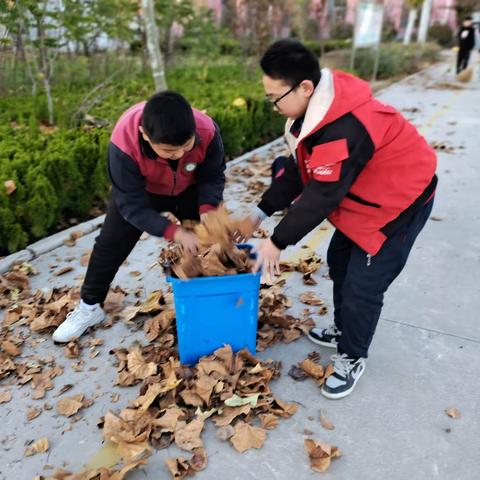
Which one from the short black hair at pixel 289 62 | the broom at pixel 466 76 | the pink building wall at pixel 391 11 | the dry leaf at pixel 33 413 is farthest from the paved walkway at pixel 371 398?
the broom at pixel 466 76

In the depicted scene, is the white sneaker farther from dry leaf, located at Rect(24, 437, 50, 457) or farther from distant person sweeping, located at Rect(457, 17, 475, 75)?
distant person sweeping, located at Rect(457, 17, 475, 75)

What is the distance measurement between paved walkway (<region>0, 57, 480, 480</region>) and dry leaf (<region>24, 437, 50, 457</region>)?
1.4 inches

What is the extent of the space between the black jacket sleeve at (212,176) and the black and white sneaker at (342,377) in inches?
42.8

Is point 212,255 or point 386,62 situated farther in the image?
point 386,62

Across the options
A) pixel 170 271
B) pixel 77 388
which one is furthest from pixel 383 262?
pixel 77 388

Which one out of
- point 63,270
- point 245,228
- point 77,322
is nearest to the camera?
point 245,228

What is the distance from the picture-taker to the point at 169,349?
9.35 ft

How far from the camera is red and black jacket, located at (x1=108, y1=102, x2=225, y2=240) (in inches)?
96.1

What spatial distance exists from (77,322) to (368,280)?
174 cm

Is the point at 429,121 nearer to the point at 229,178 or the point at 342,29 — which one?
the point at 229,178

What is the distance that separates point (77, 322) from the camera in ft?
9.91

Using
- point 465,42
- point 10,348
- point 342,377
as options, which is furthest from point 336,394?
point 465,42

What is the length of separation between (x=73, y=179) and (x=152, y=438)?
288 cm

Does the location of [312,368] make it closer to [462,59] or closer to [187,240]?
[187,240]
